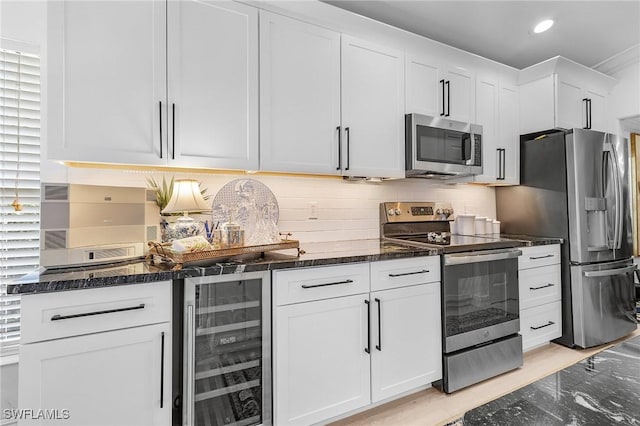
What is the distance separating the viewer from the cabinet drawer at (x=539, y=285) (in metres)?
2.69

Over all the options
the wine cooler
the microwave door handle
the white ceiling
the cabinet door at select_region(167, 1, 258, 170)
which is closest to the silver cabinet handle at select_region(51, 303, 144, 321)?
the wine cooler

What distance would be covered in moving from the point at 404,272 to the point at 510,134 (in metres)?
2.01

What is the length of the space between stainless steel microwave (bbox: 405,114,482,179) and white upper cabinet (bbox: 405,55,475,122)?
0.11 meters

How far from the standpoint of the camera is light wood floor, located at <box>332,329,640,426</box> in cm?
195

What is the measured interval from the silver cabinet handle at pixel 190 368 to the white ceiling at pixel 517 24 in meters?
2.29

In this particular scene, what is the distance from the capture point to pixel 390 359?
1.99 meters

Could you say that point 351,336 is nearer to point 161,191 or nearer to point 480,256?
point 480,256

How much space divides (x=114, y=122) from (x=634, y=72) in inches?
190

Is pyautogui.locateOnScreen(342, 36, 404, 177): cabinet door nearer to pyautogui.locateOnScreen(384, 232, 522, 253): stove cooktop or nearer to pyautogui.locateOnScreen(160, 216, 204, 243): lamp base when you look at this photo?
pyautogui.locateOnScreen(384, 232, 522, 253): stove cooktop

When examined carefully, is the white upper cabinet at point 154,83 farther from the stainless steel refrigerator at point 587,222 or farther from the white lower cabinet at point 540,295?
the stainless steel refrigerator at point 587,222

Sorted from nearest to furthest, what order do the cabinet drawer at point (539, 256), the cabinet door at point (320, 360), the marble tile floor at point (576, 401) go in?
the marble tile floor at point (576, 401) < the cabinet door at point (320, 360) < the cabinet drawer at point (539, 256)

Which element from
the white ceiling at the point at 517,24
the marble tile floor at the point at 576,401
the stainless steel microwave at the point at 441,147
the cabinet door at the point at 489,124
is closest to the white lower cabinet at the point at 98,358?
the marble tile floor at the point at 576,401

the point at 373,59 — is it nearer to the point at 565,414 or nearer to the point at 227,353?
the point at 227,353

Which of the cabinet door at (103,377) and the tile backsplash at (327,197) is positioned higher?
the tile backsplash at (327,197)
